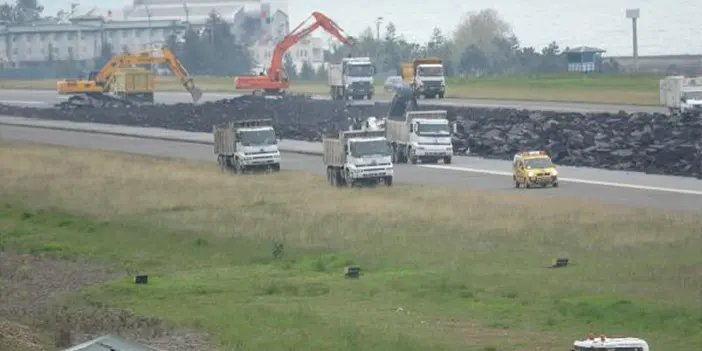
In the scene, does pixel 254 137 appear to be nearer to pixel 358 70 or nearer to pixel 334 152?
pixel 334 152

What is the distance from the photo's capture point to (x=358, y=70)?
12138 cm

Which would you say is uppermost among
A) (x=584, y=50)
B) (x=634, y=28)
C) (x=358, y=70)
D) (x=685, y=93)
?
(x=634, y=28)

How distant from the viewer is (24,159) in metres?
84.5

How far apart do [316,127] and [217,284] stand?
6065 centimetres

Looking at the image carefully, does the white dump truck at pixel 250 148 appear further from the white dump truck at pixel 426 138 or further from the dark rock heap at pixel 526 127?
the dark rock heap at pixel 526 127

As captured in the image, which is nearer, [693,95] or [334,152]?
[334,152]

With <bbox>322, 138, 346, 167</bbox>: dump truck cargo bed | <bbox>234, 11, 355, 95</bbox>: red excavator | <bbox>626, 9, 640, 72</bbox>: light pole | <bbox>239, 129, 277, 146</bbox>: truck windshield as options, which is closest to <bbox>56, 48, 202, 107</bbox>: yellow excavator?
<bbox>234, 11, 355, 95</bbox>: red excavator

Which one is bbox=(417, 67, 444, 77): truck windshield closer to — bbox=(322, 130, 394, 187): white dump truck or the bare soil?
bbox=(322, 130, 394, 187): white dump truck

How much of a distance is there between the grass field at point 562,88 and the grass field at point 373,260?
48029mm

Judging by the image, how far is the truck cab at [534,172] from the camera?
198 ft

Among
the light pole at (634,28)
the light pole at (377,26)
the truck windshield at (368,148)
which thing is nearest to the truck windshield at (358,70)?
the light pole at (634,28)

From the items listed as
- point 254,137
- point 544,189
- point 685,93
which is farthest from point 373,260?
point 685,93

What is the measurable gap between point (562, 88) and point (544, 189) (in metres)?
62.8

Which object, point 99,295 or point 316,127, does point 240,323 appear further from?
point 316,127
